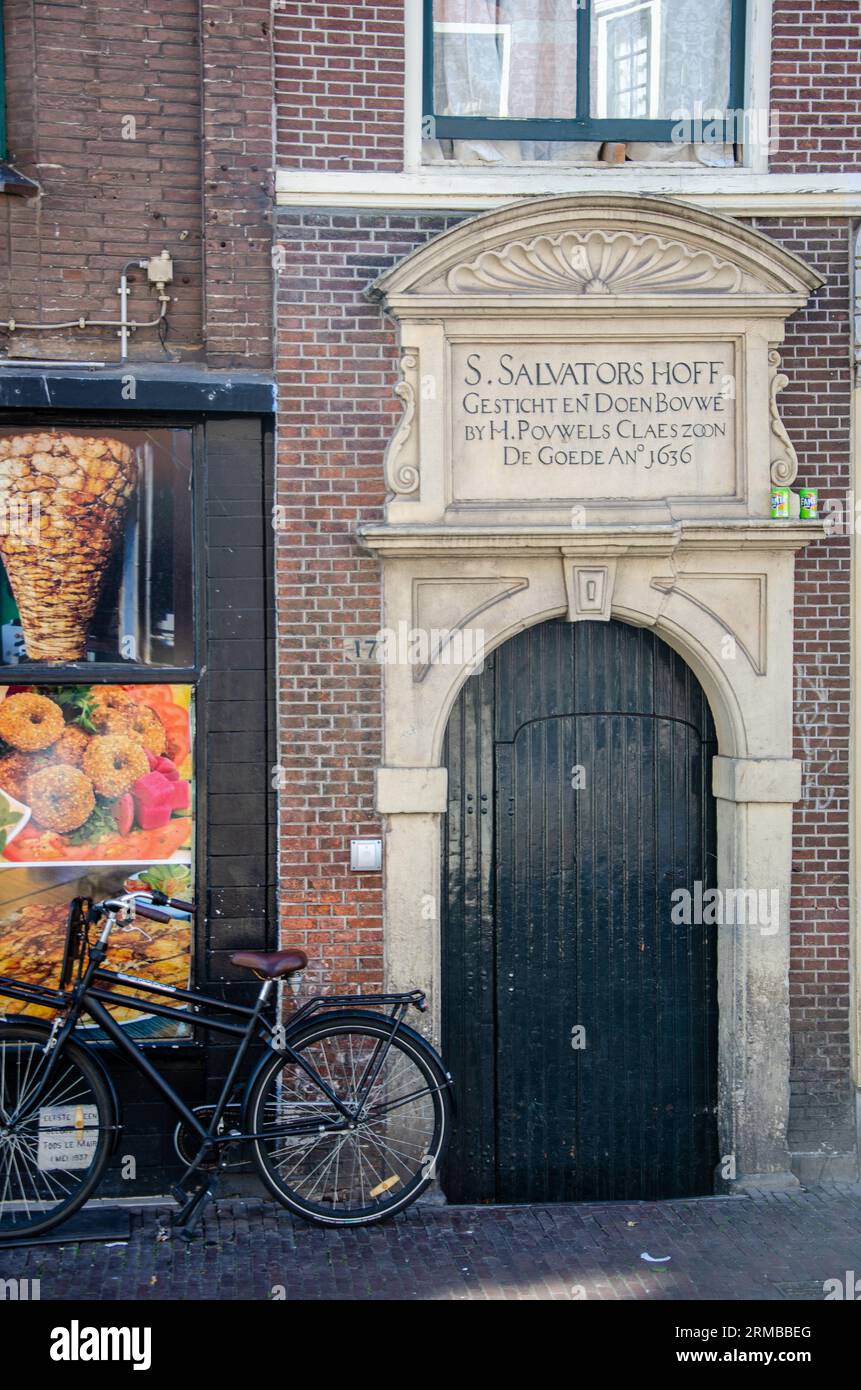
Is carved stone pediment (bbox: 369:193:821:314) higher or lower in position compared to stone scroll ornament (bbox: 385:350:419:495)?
higher

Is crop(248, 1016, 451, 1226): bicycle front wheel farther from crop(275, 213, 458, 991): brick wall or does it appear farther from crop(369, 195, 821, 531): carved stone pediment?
crop(369, 195, 821, 531): carved stone pediment

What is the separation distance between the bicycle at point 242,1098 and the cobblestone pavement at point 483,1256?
0.18 meters

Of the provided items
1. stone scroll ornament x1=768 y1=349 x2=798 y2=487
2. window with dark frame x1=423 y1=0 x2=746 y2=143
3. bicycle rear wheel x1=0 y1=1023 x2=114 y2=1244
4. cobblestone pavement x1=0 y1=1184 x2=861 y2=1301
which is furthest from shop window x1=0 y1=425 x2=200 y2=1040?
stone scroll ornament x1=768 y1=349 x2=798 y2=487

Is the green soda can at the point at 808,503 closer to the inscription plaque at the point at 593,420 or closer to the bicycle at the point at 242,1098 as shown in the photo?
the inscription plaque at the point at 593,420

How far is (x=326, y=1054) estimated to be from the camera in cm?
697

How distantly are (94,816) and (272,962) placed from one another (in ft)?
4.25

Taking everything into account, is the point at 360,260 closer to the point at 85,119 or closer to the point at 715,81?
the point at 85,119

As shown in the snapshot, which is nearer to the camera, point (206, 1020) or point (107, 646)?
point (206, 1020)

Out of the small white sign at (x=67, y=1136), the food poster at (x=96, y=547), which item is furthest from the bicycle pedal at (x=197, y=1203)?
the food poster at (x=96, y=547)

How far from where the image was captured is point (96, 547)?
23.2 ft

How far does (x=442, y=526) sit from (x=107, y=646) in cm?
183

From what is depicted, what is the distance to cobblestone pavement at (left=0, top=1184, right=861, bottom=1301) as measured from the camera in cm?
586

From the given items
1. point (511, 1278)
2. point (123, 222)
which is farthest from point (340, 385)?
point (511, 1278)

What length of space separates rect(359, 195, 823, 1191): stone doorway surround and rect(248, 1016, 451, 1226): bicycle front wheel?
1.66 feet
